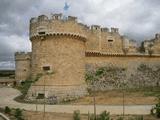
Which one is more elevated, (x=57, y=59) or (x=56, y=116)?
(x=57, y=59)

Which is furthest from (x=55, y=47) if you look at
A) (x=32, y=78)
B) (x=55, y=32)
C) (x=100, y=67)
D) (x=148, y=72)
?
(x=148, y=72)

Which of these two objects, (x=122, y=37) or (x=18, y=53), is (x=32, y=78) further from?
(x=18, y=53)

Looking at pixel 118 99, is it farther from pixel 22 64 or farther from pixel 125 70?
pixel 22 64

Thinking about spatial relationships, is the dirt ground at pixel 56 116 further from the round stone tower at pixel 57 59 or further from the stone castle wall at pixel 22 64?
the stone castle wall at pixel 22 64

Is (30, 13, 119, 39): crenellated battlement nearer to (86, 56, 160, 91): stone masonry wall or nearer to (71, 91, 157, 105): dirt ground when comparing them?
(86, 56, 160, 91): stone masonry wall

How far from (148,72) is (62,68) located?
10275 millimetres

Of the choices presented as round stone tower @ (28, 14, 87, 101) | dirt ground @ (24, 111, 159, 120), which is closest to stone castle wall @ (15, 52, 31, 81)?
round stone tower @ (28, 14, 87, 101)

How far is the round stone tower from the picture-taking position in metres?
23.8

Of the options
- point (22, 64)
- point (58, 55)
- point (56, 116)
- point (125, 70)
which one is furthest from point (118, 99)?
point (22, 64)

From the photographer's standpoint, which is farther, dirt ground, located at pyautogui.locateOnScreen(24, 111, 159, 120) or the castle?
the castle

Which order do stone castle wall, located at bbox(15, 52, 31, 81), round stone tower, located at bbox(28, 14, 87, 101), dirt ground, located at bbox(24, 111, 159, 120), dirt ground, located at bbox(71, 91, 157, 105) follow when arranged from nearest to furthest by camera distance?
dirt ground, located at bbox(24, 111, 159, 120)
dirt ground, located at bbox(71, 91, 157, 105)
round stone tower, located at bbox(28, 14, 87, 101)
stone castle wall, located at bbox(15, 52, 31, 81)

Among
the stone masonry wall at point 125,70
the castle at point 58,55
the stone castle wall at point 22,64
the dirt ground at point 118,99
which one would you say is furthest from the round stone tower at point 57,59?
the stone castle wall at point 22,64

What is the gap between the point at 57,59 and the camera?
79.0 ft

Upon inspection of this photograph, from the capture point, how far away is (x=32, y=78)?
25.0 metres
